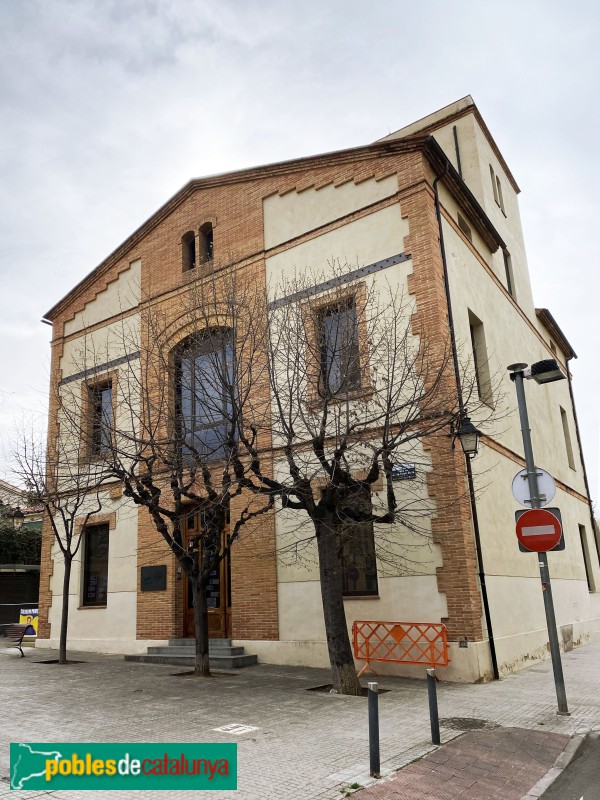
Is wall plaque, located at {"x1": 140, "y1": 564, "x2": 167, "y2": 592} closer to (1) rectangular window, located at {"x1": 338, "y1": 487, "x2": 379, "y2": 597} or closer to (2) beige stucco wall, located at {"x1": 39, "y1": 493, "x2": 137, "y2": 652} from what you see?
(2) beige stucco wall, located at {"x1": 39, "y1": 493, "x2": 137, "y2": 652}

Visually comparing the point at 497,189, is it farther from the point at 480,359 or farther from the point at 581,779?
the point at 581,779

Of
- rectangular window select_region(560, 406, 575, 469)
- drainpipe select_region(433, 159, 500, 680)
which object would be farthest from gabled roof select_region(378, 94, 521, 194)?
rectangular window select_region(560, 406, 575, 469)

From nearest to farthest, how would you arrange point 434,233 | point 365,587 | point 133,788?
1. point 133,788
2. point 365,587
3. point 434,233

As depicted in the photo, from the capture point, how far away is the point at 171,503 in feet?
48.3

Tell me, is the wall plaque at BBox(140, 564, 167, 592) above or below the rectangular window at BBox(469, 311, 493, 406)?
below

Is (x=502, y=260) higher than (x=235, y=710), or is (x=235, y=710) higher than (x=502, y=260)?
(x=502, y=260)

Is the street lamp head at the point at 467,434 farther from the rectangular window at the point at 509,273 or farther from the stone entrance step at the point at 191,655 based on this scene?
the rectangular window at the point at 509,273

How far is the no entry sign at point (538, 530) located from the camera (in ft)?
26.8

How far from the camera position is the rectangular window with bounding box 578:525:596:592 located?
20.4 metres

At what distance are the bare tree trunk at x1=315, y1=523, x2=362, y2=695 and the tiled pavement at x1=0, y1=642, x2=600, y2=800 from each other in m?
0.38

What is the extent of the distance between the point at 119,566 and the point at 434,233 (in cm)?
1021

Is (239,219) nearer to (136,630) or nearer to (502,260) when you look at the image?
(502,260)

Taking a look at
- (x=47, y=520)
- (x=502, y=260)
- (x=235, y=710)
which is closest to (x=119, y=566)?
(x=47, y=520)

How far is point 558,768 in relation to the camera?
233 inches
